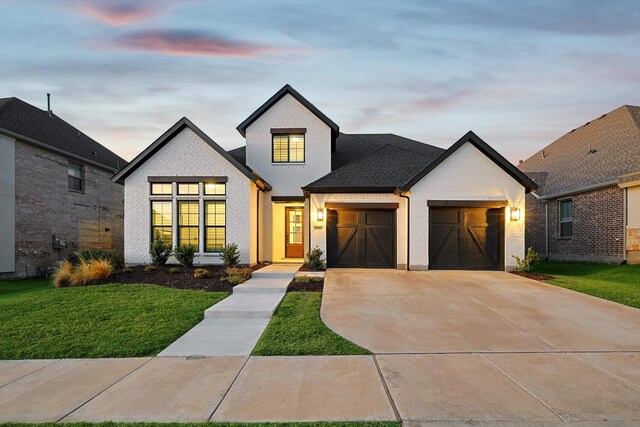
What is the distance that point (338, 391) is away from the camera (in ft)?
12.0

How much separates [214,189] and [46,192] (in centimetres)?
845

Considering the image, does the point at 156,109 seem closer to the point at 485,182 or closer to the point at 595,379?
the point at 485,182

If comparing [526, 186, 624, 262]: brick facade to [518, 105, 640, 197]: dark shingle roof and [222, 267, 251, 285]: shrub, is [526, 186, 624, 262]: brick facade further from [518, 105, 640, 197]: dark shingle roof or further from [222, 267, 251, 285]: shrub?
[222, 267, 251, 285]: shrub

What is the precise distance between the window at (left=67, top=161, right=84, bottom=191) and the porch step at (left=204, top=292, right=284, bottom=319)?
13766 mm

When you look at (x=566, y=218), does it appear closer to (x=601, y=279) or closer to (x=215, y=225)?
(x=601, y=279)

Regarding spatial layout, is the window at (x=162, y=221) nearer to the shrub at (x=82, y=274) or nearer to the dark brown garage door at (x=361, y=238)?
the shrub at (x=82, y=274)

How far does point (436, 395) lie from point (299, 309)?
13.1 feet

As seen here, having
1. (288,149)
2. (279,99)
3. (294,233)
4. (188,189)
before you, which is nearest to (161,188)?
(188,189)

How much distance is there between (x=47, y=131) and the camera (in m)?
16.2

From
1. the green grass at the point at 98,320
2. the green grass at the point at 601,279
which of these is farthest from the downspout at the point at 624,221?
the green grass at the point at 98,320

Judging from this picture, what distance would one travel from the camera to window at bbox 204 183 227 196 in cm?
1326

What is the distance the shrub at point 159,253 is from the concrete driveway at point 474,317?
671 cm

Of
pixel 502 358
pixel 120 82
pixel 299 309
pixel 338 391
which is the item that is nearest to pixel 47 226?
pixel 120 82

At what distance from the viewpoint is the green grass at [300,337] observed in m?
4.88
